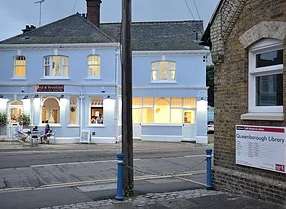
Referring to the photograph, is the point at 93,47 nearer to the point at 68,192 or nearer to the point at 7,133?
the point at 7,133

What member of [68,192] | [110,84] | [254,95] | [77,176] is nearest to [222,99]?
[254,95]

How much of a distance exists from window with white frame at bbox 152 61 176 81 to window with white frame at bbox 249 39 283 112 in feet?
85.7

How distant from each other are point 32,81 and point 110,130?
662 centimetres

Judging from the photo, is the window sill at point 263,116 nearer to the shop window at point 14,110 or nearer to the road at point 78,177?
the road at point 78,177

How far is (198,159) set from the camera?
22.2 m

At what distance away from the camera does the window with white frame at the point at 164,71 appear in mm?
36750

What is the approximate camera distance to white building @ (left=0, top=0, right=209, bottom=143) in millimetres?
34688

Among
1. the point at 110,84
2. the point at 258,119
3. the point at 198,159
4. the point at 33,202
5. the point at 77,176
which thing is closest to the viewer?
the point at 258,119

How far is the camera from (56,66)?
35.2 metres

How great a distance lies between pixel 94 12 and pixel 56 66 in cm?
755

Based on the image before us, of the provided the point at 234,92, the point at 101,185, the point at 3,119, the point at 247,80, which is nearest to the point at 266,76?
the point at 247,80

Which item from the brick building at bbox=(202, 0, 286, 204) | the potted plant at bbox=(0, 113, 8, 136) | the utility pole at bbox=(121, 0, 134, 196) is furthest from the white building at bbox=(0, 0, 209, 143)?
the brick building at bbox=(202, 0, 286, 204)

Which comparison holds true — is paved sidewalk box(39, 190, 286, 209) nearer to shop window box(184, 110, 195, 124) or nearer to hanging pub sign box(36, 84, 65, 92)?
hanging pub sign box(36, 84, 65, 92)

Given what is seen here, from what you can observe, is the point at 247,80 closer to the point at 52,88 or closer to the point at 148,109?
the point at 52,88
